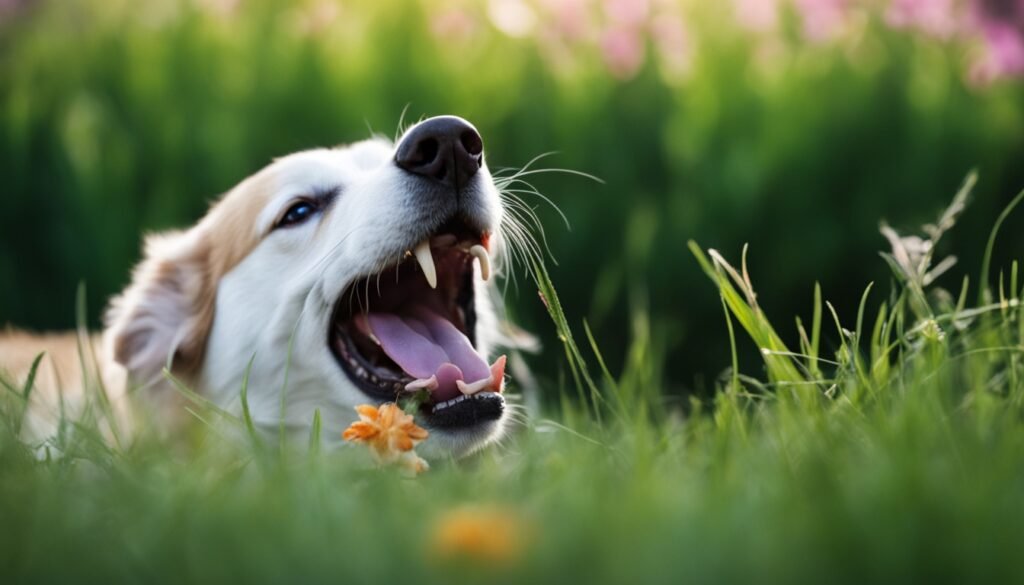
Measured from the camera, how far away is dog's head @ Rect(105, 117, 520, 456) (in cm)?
239

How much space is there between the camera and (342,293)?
2498 millimetres

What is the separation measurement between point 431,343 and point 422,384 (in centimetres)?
24

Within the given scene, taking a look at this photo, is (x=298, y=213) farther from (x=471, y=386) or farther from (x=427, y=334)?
(x=471, y=386)

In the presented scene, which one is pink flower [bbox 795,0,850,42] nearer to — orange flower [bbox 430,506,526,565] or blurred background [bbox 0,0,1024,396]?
blurred background [bbox 0,0,1024,396]

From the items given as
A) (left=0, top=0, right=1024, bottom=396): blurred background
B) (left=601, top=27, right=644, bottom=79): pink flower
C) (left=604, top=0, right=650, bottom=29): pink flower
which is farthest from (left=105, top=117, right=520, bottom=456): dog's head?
(left=604, top=0, right=650, bottom=29): pink flower

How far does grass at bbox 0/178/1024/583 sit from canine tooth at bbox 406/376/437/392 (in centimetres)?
19

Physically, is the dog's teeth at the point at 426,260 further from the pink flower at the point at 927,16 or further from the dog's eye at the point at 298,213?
the pink flower at the point at 927,16

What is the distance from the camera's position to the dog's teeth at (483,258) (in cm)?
238

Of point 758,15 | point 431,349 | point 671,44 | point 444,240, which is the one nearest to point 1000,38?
point 758,15

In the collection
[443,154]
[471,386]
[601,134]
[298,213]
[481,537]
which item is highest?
[443,154]

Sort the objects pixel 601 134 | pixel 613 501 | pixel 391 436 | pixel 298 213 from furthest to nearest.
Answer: pixel 601 134 → pixel 298 213 → pixel 391 436 → pixel 613 501

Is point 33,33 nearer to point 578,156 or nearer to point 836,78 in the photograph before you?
point 578,156

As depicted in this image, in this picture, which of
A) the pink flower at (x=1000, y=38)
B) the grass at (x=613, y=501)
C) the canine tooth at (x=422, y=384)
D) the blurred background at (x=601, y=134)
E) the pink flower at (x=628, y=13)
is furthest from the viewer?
the pink flower at (x=628, y=13)

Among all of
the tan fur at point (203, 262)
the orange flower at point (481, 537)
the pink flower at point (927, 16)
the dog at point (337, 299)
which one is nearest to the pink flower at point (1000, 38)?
the pink flower at point (927, 16)
